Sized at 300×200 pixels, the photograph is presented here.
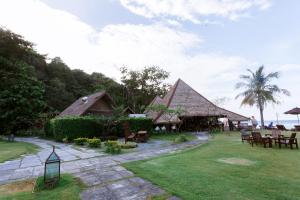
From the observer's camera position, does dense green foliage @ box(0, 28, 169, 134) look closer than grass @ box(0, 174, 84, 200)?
No

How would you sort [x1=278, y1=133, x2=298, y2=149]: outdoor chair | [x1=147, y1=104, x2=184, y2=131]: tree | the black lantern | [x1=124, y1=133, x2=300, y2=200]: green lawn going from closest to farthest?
[x1=124, y1=133, x2=300, y2=200]: green lawn < the black lantern < [x1=278, y1=133, x2=298, y2=149]: outdoor chair < [x1=147, y1=104, x2=184, y2=131]: tree

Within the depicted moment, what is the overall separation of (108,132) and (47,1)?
13100 mm

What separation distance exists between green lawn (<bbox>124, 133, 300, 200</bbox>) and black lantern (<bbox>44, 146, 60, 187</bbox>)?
95.8 inches

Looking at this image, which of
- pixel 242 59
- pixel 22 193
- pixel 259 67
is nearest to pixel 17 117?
pixel 22 193

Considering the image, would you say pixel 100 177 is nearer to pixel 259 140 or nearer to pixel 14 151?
pixel 14 151

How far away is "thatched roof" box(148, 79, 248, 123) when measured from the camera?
2634cm

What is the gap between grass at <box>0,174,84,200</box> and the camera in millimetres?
5285

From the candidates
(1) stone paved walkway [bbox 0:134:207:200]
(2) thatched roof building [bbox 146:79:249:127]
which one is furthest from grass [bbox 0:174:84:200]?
(2) thatched roof building [bbox 146:79:249:127]

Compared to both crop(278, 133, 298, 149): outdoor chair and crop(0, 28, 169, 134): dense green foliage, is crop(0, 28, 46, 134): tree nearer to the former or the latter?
crop(0, 28, 169, 134): dense green foliage

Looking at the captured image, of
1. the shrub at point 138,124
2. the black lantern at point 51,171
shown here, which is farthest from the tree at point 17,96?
the black lantern at point 51,171

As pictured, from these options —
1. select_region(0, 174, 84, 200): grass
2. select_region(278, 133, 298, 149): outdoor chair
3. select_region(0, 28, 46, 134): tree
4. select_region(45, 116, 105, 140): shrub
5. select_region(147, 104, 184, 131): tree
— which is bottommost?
select_region(0, 174, 84, 200): grass

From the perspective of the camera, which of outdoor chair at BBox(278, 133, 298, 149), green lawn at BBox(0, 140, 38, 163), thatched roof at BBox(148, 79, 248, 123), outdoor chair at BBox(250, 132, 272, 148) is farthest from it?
thatched roof at BBox(148, 79, 248, 123)

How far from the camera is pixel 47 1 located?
1305 centimetres

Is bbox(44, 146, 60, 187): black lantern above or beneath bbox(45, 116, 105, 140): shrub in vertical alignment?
beneath
